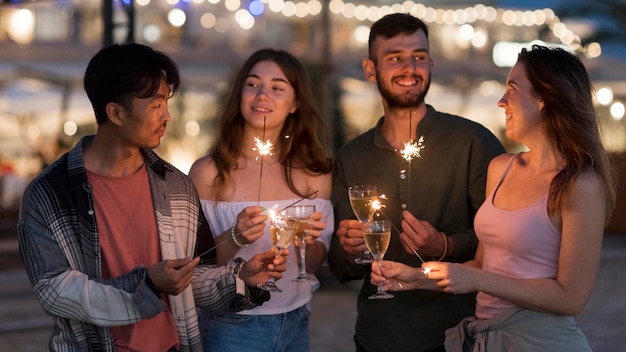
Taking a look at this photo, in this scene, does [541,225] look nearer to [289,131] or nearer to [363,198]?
[363,198]

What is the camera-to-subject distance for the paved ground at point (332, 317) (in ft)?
33.1

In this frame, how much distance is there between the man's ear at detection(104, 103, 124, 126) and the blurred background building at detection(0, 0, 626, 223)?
11844mm

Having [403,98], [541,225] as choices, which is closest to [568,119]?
[541,225]

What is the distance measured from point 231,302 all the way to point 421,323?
3.13 feet

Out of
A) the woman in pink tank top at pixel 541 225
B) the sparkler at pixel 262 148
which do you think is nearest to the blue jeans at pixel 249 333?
the sparkler at pixel 262 148

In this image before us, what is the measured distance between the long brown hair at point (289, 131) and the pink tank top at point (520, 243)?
3.26 ft

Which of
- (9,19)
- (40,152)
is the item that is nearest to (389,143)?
(40,152)

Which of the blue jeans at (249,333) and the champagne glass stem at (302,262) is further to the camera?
the blue jeans at (249,333)

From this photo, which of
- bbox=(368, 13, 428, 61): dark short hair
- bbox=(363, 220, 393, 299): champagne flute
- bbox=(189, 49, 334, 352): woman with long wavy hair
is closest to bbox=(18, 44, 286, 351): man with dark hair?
bbox=(189, 49, 334, 352): woman with long wavy hair

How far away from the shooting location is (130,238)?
388 centimetres

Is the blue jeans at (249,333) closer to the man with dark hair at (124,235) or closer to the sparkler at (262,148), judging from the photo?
the man with dark hair at (124,235)

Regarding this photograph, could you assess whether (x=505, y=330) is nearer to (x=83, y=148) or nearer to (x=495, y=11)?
(x=83, y=148)

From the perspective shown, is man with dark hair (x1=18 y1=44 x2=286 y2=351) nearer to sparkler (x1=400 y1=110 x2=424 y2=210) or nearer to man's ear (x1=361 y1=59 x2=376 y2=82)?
sparkler (x1=400 y1=110 x2=424 y2=210)

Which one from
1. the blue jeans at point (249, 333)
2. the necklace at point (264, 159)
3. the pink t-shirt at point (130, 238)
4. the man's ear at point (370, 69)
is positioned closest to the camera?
the pink t-shirt at point (130, 238)
